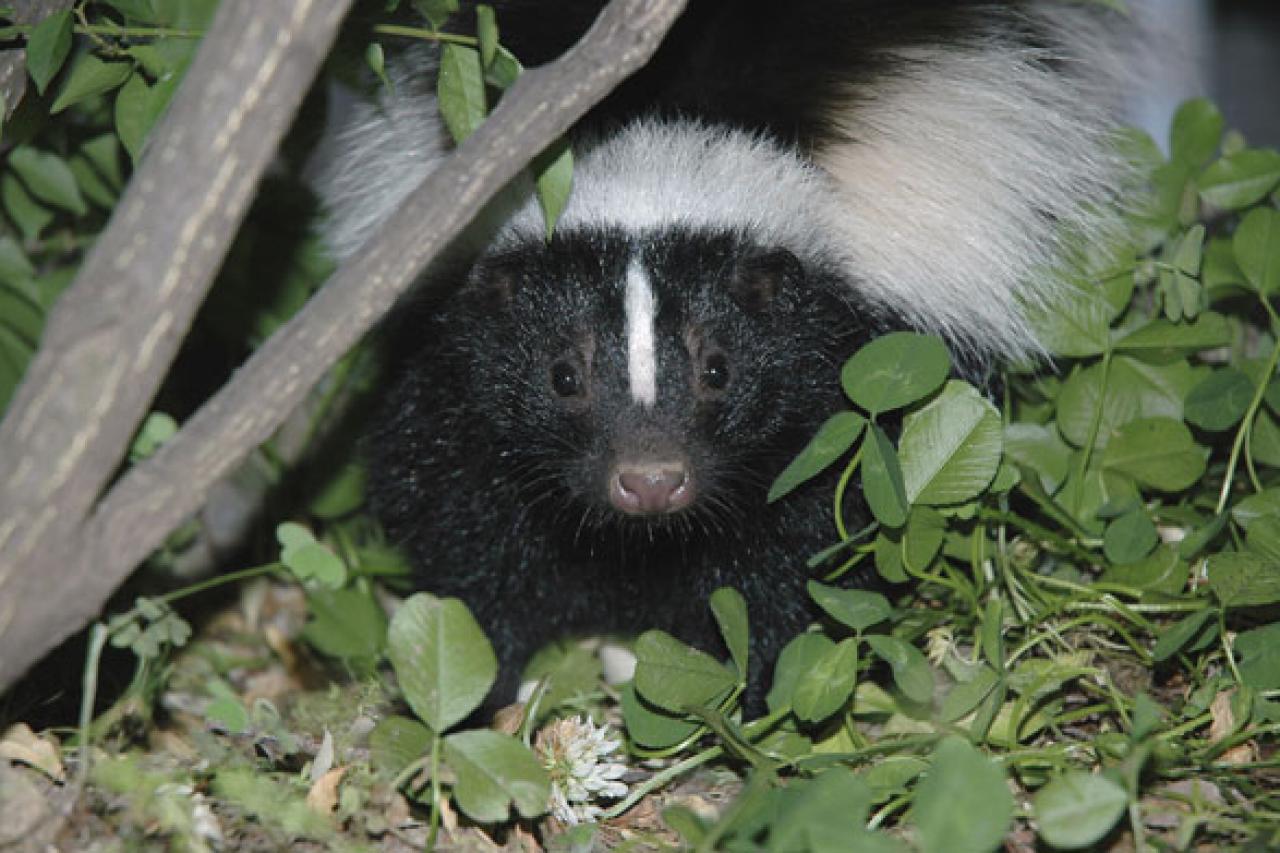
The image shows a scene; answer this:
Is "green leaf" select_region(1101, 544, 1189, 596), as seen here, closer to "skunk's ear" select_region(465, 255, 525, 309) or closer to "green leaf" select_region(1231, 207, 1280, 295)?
"green leaf" select_region(1231, 207, 1280, 295)

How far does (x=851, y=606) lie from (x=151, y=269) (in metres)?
1.46

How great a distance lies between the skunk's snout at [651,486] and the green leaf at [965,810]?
83cm

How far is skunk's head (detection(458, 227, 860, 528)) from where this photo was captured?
289 centimetres

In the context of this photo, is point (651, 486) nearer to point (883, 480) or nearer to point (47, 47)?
point (883, 480)

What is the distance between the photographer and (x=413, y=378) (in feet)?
11.2

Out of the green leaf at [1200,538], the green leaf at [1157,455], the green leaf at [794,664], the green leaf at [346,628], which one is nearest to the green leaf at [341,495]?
the green leaf at [346,628]

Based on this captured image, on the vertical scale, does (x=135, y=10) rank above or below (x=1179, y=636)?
above

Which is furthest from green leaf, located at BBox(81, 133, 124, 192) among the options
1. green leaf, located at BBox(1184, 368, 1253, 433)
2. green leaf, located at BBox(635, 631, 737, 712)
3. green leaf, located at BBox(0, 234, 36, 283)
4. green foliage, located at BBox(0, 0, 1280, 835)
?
green leaf, located at BBox(1184, 368, 1253, 433)

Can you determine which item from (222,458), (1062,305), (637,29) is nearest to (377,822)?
(222,458)

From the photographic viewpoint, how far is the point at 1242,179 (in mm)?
3648

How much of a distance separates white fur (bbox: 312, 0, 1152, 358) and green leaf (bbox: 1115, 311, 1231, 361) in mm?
218

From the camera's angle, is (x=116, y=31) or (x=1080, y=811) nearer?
(x=1080, y=811)

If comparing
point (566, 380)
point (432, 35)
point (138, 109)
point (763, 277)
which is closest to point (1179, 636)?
point (763, 277)

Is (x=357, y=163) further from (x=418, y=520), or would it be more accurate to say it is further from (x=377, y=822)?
(x=377, y=822)
